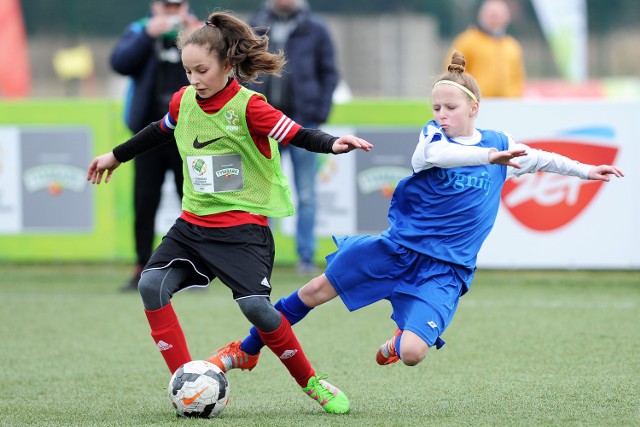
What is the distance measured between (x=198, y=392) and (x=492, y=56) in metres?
6.69

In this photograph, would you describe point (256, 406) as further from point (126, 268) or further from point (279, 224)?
point (126, 268)

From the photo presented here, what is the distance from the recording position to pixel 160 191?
29.0ft

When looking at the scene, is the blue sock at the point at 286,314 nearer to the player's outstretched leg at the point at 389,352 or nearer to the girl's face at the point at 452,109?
the player's outstretched leg at the point at 389,352

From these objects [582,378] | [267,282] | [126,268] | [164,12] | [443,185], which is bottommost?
[126,268]

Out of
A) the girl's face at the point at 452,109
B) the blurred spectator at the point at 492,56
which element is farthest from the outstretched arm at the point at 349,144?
the blurred spectator at the point at 492,56

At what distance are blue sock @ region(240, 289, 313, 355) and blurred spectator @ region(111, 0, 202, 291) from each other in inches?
139

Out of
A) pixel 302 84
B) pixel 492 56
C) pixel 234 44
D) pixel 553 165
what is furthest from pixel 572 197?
pixel 234 44

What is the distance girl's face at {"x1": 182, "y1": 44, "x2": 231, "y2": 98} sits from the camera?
466 centimetres

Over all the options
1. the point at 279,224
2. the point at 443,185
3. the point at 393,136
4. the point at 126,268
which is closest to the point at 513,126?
the point at 393,136

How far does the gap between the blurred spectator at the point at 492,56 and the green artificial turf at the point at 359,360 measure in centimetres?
199

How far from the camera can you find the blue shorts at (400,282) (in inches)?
190

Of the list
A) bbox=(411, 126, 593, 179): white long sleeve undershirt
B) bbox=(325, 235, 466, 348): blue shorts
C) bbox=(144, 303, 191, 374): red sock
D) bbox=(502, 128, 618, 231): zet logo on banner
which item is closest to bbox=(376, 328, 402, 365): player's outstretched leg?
bbox=(325, 235, 466, 348): blue shorts

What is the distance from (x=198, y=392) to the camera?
460cm

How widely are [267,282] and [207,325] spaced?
2.71 meters
